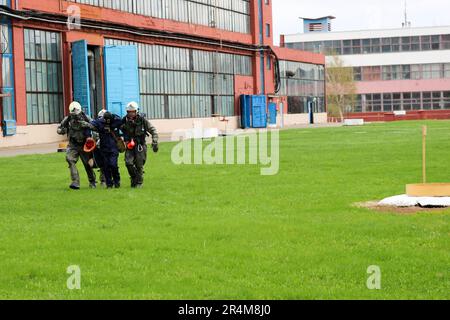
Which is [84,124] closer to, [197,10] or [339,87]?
[197,10]

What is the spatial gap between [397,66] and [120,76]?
5879 centimetres

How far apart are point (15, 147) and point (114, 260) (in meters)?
31.7

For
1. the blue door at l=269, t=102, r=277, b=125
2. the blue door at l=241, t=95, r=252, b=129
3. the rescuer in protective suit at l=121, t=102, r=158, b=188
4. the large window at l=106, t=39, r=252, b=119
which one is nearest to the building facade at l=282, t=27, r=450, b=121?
the blue door at l=269, t=102, r=277, b=125

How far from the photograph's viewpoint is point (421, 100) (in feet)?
314

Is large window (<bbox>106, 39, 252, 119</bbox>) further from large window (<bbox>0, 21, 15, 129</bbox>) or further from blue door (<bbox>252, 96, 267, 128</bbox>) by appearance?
large window (<bbox>0, 21, 15, 129</bbox>)

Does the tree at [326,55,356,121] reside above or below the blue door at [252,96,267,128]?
above

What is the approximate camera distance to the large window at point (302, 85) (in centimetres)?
7325

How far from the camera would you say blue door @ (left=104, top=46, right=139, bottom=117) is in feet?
143

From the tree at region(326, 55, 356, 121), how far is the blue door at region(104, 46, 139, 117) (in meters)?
49.6

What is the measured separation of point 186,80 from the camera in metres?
55.7

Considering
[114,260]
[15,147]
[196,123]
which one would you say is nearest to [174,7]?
[196,123]

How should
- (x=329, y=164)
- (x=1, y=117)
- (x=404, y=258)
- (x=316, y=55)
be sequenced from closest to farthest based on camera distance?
(x=404, y=258) < (x=329, y=164) < (x=1, y=117) < (x=316, y=55)

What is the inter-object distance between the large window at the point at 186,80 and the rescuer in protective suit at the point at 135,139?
96.6 ft
